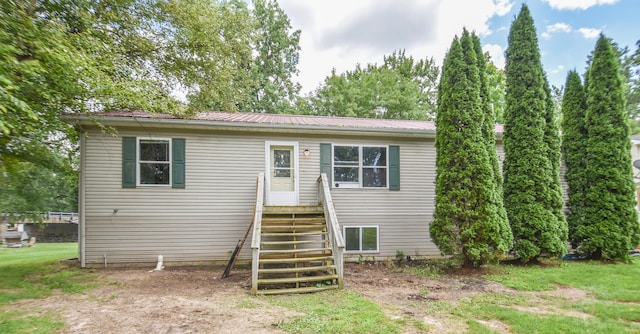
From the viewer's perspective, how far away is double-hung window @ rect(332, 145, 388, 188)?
8.07 metres

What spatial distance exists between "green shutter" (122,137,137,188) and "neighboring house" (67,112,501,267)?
0.02m

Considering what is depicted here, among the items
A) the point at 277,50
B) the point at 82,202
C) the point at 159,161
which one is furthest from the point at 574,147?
the point at 277,50

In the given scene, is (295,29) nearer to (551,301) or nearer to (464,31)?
(464,31)

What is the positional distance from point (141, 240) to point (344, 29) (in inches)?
640

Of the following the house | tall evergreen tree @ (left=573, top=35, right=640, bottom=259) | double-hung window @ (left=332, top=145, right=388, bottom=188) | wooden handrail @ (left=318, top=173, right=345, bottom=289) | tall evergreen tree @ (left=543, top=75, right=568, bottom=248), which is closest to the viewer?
wooden handrail @ (left=318, top=173, right=345, bottom=289)

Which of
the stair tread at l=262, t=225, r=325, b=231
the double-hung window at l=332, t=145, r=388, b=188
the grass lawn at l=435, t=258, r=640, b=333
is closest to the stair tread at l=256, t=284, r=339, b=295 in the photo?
the stair tread at l=262, t=225, r=325, b=231

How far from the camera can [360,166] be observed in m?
8.09

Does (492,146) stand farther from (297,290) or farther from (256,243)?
(256,243)

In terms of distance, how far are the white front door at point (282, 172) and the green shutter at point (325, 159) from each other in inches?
25.6

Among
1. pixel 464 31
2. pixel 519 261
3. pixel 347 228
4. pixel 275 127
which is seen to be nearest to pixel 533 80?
pixel 464 31

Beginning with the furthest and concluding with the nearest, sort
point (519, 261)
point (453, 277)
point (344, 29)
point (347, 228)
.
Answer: point (344, 29)
point (347, 228)
point (519, 261)
point (453, 277)

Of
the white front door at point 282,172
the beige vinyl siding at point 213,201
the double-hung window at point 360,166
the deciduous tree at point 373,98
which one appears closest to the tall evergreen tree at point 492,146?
the beige vinyl siding at point 213,201

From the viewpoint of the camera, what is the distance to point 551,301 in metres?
4.60

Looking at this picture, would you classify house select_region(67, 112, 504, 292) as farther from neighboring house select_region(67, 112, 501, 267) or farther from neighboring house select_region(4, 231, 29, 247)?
neighboring house select_region(4, 231, 29, 247)
